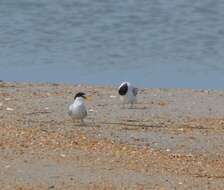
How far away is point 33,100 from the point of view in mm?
17609

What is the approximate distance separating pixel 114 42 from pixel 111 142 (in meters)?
12.8

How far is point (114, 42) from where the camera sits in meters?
26.4

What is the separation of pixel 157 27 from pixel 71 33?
1944 millimetres

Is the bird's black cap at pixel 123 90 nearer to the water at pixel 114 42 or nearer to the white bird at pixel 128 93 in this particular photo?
the white bird at pixel 128 93

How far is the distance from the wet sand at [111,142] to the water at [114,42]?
276cm

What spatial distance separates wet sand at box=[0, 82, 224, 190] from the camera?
38.9 feet

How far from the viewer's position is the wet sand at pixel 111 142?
11844 millimetres

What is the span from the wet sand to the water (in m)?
2.76

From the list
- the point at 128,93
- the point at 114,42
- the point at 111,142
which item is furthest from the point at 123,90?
the point at 114,42

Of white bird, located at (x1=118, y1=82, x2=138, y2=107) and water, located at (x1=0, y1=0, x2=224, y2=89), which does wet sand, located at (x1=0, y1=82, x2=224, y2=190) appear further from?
water, located at (x1=0, y1=0, x2=224, y2=89)

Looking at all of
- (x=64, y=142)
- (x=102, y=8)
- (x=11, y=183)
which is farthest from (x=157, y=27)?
(x=11, y=183)

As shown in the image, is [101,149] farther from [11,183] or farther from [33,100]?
[33,100]

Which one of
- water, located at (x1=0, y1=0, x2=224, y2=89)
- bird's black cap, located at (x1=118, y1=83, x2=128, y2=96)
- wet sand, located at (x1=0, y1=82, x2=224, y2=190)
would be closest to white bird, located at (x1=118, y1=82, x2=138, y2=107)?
bird's black cap, located at (x1=118, y1=83, x2=128, y2=96)

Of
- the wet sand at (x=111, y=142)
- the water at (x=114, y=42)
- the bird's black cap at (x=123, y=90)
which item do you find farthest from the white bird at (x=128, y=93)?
the water at (x=114, y=42)
